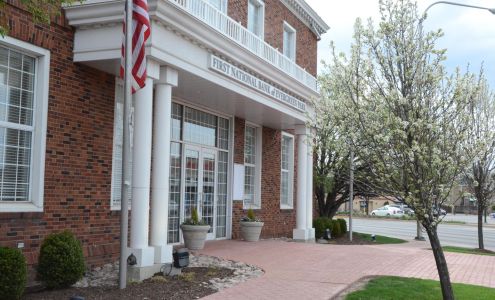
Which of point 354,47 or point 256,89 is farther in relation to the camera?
point 256,89

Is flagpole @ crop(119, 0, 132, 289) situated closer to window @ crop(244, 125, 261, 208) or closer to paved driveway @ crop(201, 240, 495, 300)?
paved driveway @ crop(201, 240, 495, 300)

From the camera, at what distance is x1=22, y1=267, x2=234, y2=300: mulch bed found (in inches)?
307

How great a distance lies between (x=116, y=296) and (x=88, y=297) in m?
0.39

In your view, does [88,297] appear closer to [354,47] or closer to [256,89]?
[354,47]

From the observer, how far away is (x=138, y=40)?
8.16 m

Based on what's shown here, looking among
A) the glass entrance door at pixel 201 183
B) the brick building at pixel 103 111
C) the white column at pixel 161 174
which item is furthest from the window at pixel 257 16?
the white column at pixel 161 174

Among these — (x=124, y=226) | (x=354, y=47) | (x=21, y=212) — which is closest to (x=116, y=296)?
(x=124, y=226)

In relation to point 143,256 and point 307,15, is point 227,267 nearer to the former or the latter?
point 143,256

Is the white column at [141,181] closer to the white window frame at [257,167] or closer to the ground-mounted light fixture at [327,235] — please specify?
the white window frame at [257,167]

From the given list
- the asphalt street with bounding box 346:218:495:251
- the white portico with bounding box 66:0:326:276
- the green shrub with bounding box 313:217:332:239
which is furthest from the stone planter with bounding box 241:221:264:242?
the asphalt street with bounding box 346:218:495:251

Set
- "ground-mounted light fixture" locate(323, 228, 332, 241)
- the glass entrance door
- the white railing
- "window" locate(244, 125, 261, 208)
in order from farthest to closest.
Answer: "ground-mounted light fixture" locate(323, 228, 332, 241) → "window" locate(244, 125, 261, 208) → the glass entrance door → the white railing

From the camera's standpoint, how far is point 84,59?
31.8 feet

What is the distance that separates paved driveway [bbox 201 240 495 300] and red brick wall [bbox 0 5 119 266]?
2937mm

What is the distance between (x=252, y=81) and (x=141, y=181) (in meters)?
4.70
